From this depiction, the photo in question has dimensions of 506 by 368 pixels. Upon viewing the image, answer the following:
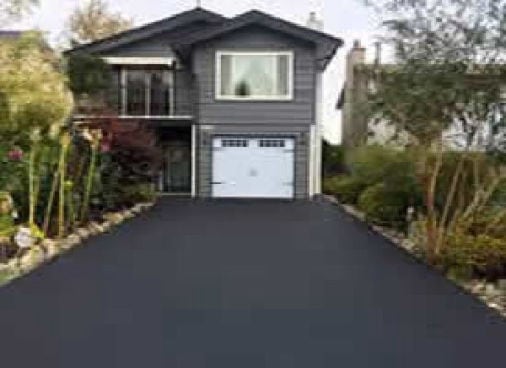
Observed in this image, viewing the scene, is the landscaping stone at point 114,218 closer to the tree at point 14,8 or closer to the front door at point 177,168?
the tree at point 14,8

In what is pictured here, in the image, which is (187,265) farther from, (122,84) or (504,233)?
(122,84)

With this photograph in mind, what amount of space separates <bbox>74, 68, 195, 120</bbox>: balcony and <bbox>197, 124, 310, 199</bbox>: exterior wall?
2328 millimetres

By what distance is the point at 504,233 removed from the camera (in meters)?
12.5

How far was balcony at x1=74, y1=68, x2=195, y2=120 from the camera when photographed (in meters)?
30.9

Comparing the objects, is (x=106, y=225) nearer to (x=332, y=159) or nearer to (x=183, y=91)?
(x=183, y=91)

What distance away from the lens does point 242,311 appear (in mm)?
8703

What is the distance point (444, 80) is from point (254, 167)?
16625mm

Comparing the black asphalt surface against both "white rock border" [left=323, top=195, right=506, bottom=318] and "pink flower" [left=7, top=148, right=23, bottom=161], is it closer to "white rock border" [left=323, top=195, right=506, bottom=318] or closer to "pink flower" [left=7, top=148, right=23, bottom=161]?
"white rock border" [left=323, top=195, right=506, bottom=318]

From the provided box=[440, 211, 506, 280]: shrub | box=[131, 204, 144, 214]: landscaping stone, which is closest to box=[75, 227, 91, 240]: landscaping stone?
box=[131, 204, 144, 214]: landscaping stone

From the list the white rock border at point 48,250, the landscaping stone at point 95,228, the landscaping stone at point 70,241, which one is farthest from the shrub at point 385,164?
the landscaping stone at point 70,241

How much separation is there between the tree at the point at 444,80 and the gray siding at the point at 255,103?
14440 millimetres

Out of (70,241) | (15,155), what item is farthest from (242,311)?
(15,155)

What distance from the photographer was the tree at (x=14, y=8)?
20.8 metres

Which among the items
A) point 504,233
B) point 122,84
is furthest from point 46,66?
point 122,84
